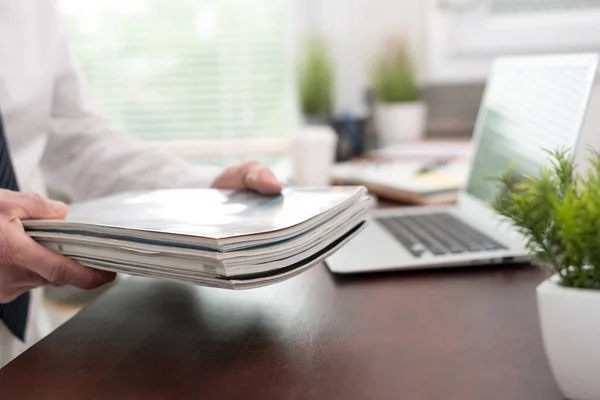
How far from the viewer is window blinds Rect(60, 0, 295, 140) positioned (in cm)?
215

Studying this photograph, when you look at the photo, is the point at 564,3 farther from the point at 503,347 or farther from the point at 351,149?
the point at 503,347

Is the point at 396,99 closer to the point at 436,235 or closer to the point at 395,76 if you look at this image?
the point at 395,76

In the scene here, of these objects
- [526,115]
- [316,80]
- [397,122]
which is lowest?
[397,122]

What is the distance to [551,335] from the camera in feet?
1.44

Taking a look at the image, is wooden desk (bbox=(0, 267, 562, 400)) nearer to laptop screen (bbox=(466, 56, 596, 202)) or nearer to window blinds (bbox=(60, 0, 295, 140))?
laptop screen (bbox=(466, 56, 596, 202))

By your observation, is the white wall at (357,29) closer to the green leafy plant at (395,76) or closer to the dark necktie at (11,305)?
the green leafy plant at (395,76)

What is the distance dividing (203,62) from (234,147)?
0.98 ft

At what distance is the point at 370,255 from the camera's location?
0.82m

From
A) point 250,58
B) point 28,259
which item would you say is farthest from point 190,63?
point 28,259

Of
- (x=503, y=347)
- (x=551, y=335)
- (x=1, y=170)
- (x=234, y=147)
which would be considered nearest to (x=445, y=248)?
(x=503, y=347)

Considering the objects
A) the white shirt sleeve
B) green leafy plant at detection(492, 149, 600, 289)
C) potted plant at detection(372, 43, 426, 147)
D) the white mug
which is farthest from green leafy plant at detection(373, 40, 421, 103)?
green leafy plant at detection(492, 149, 600, 289)

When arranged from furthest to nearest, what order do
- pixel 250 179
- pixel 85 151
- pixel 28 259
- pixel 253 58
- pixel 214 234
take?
pixel 253 58 → pixel 85 151 → pixel 250 179 → pixel 28 259 → pixel 214 234

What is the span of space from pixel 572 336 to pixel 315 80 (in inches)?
61.8

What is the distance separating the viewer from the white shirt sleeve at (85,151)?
1.09m
